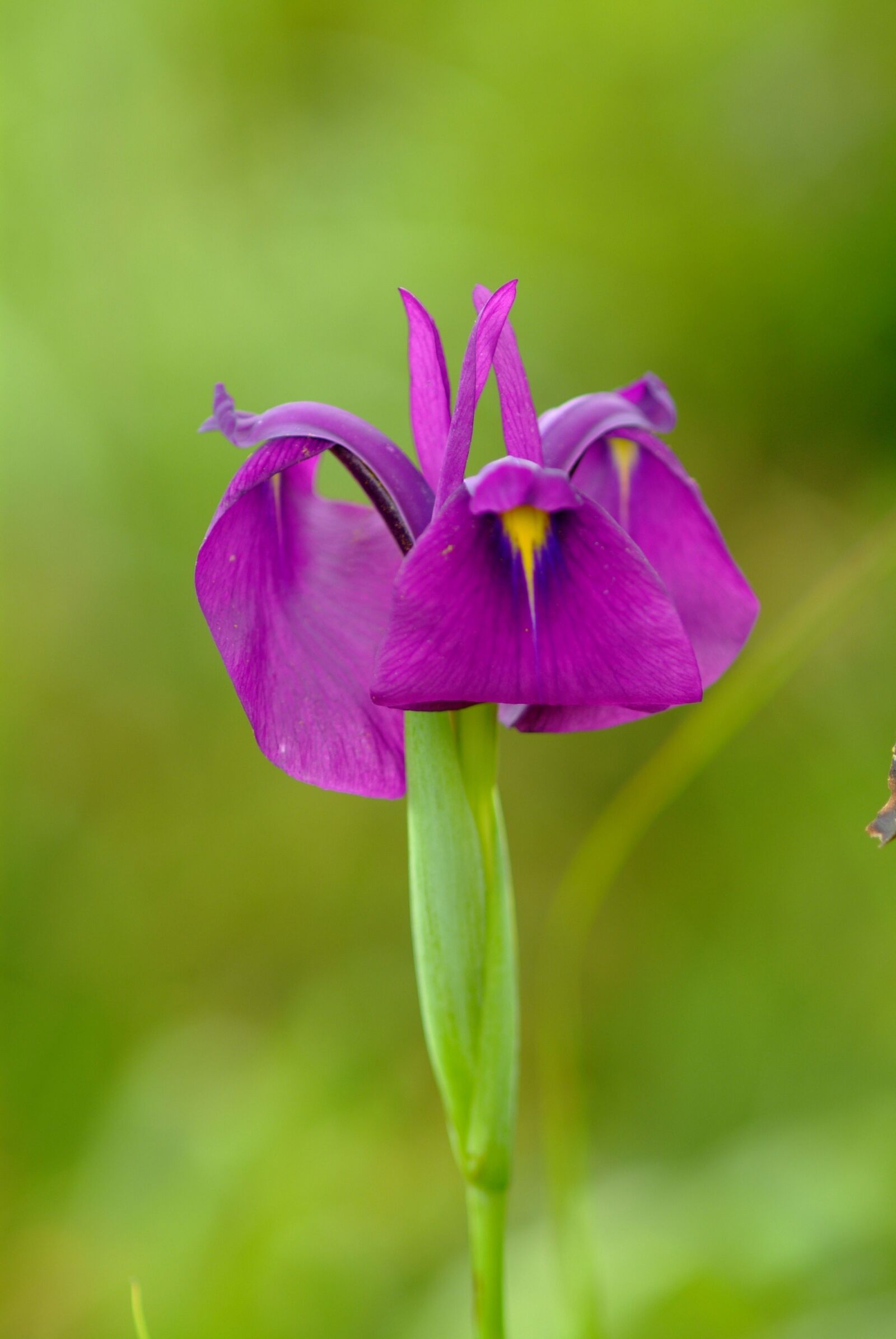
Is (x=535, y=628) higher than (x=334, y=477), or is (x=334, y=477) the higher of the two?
(x=334, y=477)

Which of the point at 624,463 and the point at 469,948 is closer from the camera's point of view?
the point at 469,948

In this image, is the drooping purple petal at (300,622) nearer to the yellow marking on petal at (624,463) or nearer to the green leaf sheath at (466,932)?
the green leaf sheath at (466,932)

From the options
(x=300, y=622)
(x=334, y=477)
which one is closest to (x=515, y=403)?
(x=300, y=622)

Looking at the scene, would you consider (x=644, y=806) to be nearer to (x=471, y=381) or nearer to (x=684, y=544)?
(x=684, y=544)

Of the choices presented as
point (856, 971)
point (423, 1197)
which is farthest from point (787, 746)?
point (423, 1197)

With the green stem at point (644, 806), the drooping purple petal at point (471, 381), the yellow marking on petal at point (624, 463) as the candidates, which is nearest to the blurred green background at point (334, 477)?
the green stem at point (644, 806)

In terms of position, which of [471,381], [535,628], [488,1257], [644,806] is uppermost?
[471,381]

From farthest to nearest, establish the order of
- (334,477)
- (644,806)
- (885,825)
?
1. (334,477)
2. (644,806)
3. (885,825)
